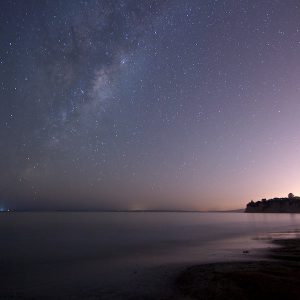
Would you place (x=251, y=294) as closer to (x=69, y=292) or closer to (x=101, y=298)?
(x=101, y=298)

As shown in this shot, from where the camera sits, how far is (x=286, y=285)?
18.2m

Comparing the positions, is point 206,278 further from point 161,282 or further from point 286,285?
point 286,285

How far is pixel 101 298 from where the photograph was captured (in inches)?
731

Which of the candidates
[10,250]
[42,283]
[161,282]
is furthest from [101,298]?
[10,250]

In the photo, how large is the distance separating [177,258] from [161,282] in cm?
1355

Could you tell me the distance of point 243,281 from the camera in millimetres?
19875

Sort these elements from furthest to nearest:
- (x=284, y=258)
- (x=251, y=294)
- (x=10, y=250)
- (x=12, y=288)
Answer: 1. (x=10, y=250)
2. (x=284, y=258)
3. (x=12, y=288)
4. (x=251, y=294)

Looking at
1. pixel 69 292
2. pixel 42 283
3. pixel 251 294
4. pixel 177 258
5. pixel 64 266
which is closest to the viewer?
pixel 251 294

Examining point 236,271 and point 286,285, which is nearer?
point 286,285

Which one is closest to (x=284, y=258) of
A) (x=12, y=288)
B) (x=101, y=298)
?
(x=101, y=298)

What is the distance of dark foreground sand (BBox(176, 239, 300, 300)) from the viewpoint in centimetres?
1734

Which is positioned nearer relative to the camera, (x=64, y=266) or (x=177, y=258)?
(x=64, y=266)

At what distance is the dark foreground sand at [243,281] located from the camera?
17.3 meters

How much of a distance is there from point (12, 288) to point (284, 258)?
2258 cm
